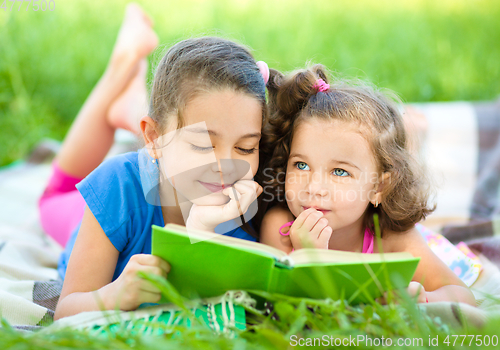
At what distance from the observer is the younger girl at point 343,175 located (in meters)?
1.36

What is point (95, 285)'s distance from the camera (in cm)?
125

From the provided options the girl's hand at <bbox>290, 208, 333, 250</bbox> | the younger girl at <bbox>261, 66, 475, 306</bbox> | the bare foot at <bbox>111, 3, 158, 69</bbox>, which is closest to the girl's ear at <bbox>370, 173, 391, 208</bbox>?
the younger girl at <bbox>261, 66, 475, 306</bbox>

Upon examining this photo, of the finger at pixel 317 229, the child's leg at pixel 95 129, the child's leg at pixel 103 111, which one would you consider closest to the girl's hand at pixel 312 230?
the finger at pixel 317 229

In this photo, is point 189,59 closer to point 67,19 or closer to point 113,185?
point 113,185

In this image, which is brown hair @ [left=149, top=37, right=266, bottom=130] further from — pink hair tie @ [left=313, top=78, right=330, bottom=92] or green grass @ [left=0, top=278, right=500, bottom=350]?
green grass @ [left=0, top=278, right=500, bottom=350]

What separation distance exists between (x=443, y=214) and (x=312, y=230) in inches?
46.7

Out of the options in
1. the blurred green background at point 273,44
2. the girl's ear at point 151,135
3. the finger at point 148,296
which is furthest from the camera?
the blurred green background at point 273,44

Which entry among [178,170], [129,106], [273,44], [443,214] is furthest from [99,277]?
[273,44]

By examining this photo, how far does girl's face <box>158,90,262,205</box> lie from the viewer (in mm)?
1215

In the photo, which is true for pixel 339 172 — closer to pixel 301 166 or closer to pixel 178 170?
pixel 301 166

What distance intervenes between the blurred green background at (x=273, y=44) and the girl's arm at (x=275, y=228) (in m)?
2.07

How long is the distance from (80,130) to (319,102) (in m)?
1.38

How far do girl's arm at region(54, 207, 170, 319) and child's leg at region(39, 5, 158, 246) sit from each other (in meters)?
0.80

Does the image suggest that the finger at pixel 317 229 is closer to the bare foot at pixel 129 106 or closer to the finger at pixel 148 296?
the finger at pixel 148 296
